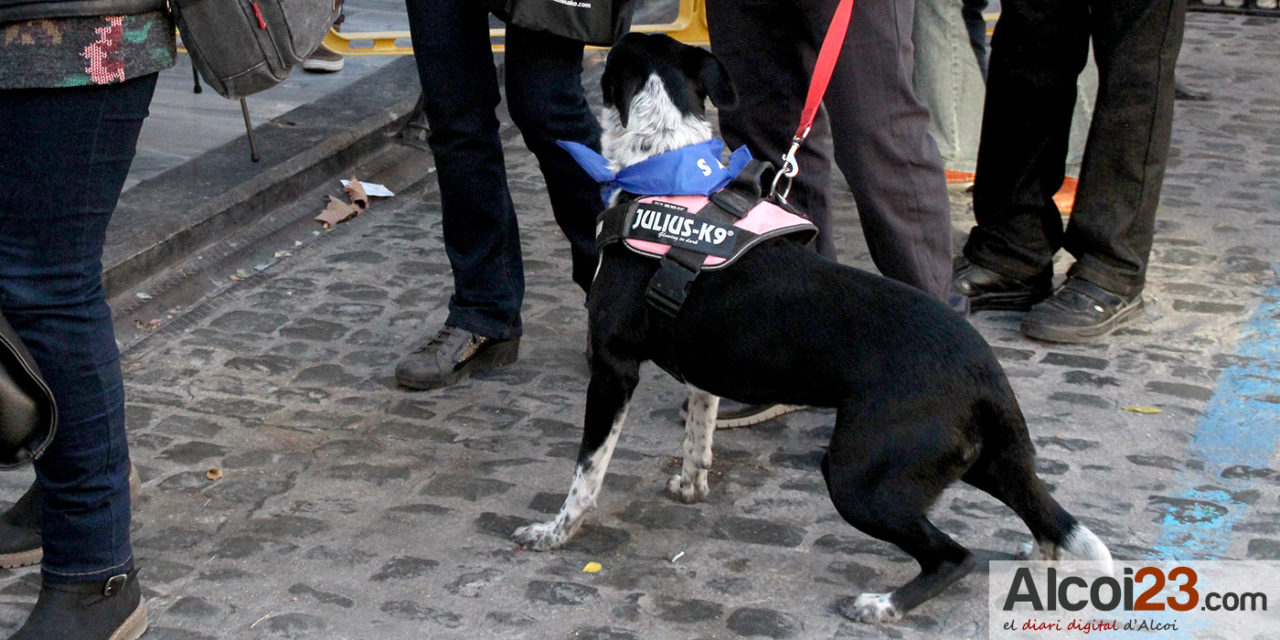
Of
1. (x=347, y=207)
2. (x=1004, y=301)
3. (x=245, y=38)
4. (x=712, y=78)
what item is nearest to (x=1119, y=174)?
(x=1004, y=301)

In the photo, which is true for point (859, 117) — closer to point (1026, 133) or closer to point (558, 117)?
point (558, 117)

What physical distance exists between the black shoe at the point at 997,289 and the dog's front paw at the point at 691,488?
1.59 meters

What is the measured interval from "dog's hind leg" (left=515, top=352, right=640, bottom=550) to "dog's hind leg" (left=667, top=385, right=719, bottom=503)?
26cm

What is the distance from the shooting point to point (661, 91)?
3143 mm

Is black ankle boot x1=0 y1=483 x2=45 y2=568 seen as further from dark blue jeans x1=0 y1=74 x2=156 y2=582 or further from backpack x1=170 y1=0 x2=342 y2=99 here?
backpack x1=170 y1=0 x2=342 y2=99

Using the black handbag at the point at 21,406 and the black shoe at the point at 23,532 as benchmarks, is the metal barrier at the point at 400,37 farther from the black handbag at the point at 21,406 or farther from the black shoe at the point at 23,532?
the black handbag at the point at 21,406

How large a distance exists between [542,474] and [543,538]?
15.2 inches

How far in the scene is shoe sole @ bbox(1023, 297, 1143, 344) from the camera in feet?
14.3

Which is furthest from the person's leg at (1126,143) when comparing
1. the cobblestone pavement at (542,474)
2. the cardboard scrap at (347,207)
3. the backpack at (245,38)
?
the cardboard scrap at (347,207)

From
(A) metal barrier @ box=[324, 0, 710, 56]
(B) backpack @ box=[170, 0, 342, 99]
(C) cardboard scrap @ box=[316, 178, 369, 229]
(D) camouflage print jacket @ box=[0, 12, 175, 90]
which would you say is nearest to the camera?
(D) camouflage print jacket @ box=[0, 12, 175, 90]

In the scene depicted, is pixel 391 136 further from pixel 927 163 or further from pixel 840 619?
pixel 840 619

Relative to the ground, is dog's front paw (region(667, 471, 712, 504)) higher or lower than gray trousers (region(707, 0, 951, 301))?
lower

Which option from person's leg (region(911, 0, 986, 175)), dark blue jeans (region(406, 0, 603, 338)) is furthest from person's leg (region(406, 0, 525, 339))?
person's leg (region(911, 0, 986, 175))

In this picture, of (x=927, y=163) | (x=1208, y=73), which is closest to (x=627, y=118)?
(x=927, y=163)
